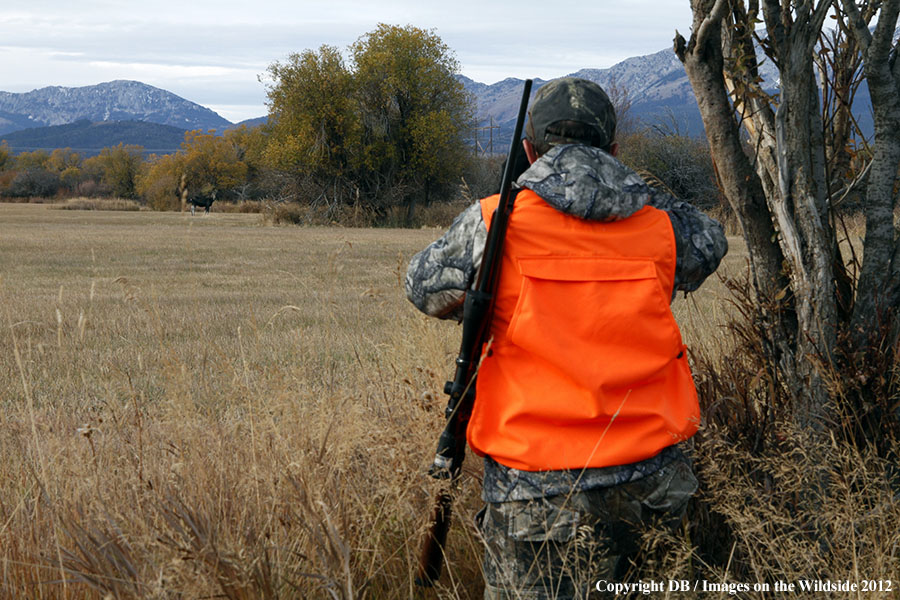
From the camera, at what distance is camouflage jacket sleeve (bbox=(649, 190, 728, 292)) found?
109 inches

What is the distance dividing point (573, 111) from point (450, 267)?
0.62 meters

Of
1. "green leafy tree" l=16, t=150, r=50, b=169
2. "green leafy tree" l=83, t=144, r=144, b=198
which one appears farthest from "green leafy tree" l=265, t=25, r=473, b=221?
"green leafy tree" l=16, t=150, r=50, b=169

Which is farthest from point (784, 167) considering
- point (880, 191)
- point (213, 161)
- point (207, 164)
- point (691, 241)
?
point (213, 161)

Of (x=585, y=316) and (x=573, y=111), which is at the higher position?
(x=573, y=111)

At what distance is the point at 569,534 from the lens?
252 centimetres

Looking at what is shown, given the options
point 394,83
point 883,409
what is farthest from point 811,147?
point 394,83

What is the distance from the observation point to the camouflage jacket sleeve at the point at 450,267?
2.61 meters

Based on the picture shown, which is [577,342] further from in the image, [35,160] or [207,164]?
[35,160]

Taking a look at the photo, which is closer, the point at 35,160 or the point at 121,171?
the point at 121,171

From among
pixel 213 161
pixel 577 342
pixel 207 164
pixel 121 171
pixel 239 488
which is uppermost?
pixel 577 342

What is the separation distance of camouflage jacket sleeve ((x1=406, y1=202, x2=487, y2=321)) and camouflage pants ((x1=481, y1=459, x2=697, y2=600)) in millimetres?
669

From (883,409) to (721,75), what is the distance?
1.49m

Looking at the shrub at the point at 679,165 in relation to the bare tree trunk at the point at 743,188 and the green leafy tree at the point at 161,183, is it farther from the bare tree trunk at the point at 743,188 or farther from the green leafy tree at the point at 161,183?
the bare tree trunk at the point at 743,188

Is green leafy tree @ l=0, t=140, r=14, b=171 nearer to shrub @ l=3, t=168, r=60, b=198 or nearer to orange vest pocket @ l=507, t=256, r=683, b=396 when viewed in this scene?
shrub @ l=3, t=168, r=60, b=198
